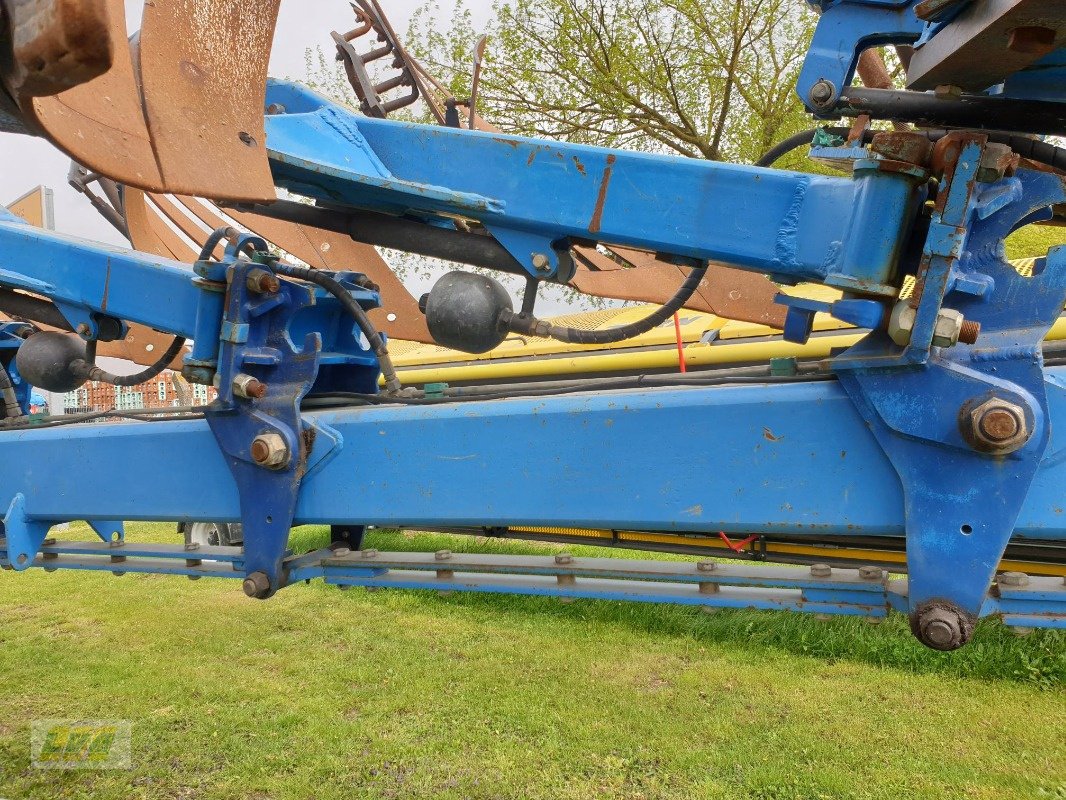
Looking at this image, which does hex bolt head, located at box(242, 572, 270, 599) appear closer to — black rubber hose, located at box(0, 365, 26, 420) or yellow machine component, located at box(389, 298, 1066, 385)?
black rubber hose, located at box(0, 365, 26, 420)

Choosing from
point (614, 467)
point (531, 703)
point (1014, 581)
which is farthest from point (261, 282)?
point (531, 703)

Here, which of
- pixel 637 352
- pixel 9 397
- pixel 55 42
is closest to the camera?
pixel 55 42

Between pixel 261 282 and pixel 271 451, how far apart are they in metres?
0.41

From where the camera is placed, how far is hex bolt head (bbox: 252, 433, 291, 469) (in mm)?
1838

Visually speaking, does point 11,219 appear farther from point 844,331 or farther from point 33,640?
point 844,331

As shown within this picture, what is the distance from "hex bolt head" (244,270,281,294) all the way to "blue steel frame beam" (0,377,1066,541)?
1.08 ft

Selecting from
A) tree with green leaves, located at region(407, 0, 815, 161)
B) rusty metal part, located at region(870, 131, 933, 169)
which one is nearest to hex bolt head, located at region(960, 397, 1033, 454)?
rusty metal part, located at region(870, 131, 933, 169)

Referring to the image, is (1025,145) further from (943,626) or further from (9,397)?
(9,397)

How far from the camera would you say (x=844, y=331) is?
12.8ft

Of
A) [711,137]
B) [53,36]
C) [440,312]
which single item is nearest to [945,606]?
[440,312]

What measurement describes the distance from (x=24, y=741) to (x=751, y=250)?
10.0ft

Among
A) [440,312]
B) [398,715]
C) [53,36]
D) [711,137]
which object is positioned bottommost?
[398,715]

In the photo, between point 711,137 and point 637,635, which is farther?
point 711,137

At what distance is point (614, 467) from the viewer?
63.7 inches
